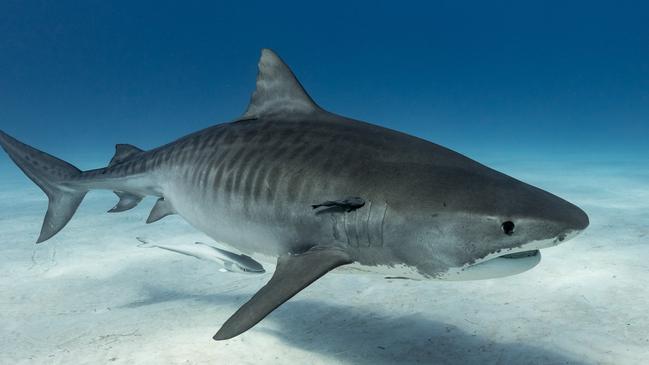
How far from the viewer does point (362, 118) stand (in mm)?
65062

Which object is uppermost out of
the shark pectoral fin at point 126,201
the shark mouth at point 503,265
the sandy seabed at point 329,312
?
the shark pectoral fin at point 126,201

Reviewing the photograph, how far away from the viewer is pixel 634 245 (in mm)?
5477

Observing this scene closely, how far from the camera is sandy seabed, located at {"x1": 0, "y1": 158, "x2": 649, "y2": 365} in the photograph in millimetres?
3035

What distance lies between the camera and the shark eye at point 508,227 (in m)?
2.02

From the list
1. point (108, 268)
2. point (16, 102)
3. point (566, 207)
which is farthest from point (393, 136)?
point (16, 102)

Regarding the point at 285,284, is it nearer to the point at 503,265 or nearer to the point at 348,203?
the point at 348,203

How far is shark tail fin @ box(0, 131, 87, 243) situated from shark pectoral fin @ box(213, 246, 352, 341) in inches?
116

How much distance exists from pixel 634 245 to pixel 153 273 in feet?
18.3

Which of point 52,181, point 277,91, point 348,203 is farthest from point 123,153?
point 348,203

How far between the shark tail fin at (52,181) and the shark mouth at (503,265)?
383 centimetres

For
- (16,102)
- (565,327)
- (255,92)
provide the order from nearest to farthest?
(565,327) → (255,92) → (16,102)

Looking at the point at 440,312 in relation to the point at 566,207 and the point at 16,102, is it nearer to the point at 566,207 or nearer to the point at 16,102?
the point at 566,207

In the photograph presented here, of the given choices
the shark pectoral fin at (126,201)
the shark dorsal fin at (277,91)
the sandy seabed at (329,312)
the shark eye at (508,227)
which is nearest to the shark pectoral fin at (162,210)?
the shark pectoral fin at (126,201)

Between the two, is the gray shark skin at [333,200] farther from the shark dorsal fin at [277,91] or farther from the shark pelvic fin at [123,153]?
the shark pelvic fin at [123,153]
